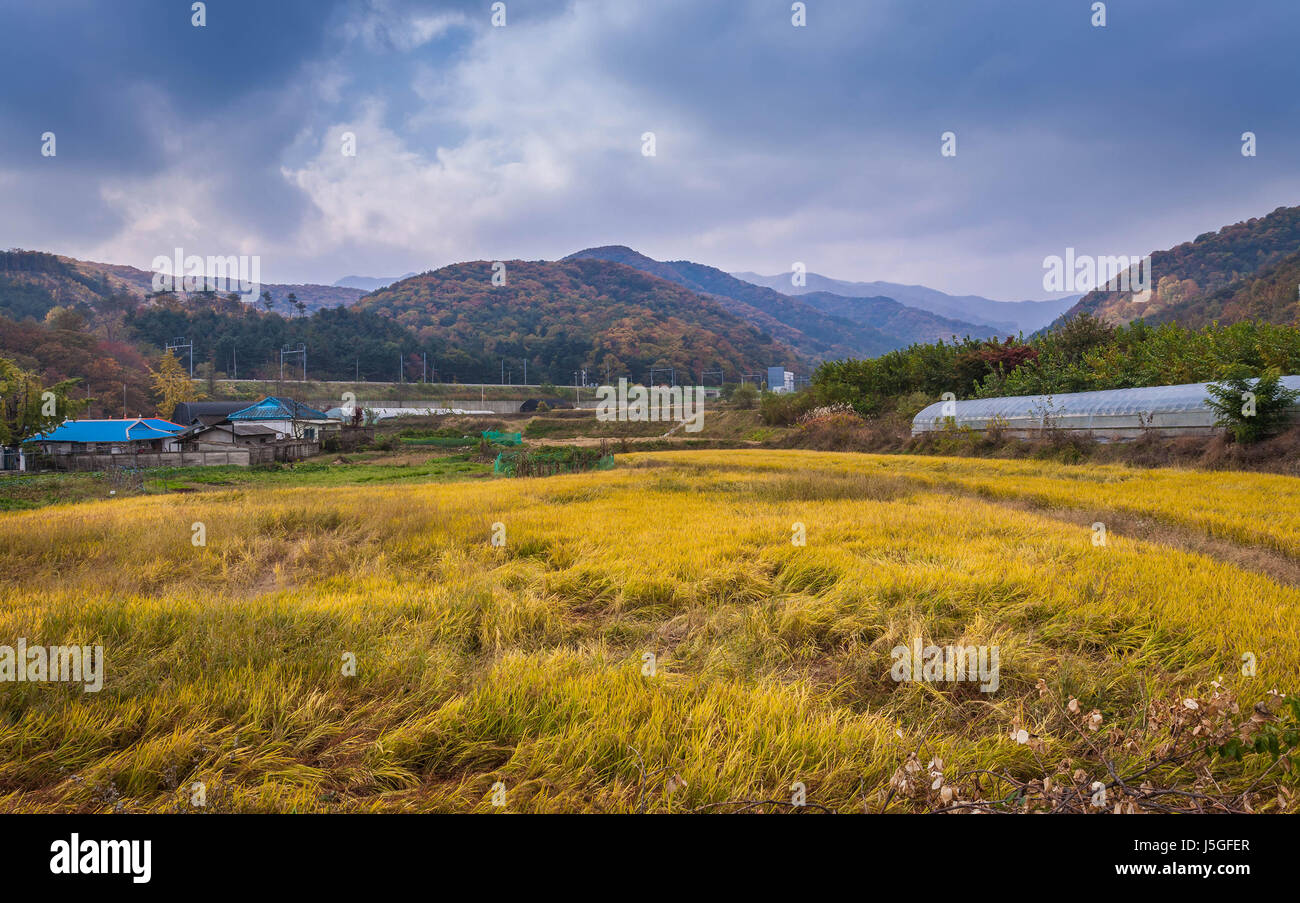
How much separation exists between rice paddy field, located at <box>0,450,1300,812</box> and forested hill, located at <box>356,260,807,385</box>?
99.8 m

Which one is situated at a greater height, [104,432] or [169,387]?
[169,387]

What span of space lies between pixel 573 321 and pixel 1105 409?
128557mm

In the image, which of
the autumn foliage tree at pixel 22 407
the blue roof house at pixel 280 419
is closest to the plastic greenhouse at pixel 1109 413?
the blue roof house at pixel 280 419

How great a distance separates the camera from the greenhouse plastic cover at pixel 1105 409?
1670cm

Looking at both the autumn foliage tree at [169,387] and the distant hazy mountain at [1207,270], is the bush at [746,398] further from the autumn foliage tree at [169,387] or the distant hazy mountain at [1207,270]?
the distant hazy mountain at [1207,270]

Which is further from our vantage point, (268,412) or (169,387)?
(169,387)

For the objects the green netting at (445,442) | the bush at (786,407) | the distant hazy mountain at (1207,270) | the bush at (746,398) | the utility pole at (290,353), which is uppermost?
the distant hazy mountain at (1207,270)

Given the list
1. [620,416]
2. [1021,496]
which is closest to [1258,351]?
[1021,496]

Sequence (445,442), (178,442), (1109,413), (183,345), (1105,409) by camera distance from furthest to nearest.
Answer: (183,345) → (445,442) → (178,442) → (1105,409) → (1109,413)

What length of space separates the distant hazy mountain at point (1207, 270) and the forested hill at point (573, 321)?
7061 centimetres

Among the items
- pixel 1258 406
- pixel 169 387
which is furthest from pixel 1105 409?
pixel 169 387

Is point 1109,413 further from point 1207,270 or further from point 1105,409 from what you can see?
point 1207,270

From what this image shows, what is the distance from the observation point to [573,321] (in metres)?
137

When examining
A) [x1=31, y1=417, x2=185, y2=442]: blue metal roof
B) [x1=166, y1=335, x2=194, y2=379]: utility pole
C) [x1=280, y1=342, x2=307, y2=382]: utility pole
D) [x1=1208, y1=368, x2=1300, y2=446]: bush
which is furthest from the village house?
[x1=166, y1=335, x2=194, y2=379]: utility pole
